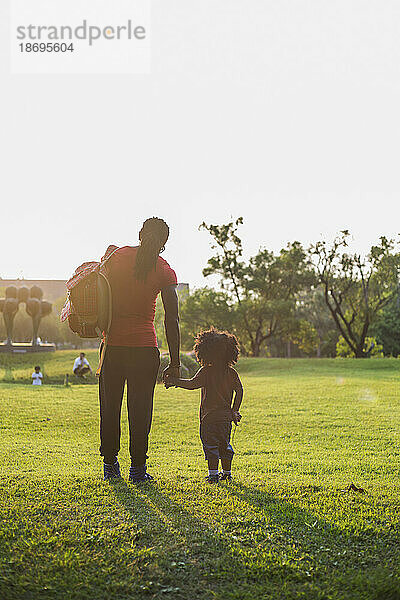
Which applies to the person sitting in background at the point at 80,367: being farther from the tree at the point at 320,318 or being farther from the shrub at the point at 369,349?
the tree at the point at 320,318

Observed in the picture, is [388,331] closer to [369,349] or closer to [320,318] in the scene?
[369,349]

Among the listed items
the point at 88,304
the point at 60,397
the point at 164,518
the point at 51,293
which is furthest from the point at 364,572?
the point at 51,293

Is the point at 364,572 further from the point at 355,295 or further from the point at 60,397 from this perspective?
the point at 355,295

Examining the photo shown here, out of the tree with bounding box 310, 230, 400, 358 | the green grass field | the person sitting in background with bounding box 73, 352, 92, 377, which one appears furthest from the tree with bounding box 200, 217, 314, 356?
the green grass field

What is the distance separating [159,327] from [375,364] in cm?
1907

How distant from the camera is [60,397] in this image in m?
14.9

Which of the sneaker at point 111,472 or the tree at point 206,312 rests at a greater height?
the tree at point 206,312

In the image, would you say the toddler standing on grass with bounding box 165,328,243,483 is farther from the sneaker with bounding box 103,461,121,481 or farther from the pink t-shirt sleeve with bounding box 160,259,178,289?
the sneaker with bounding box 103,461,121,481

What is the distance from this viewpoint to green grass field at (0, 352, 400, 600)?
3.23 m

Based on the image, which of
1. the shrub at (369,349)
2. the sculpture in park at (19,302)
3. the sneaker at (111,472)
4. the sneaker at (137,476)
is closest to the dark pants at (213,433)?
the sneaker at (137,476)

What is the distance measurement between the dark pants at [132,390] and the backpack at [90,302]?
24cm

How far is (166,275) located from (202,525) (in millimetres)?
2102

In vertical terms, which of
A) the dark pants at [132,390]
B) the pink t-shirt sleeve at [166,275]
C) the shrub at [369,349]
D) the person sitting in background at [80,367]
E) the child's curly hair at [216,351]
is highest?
the pink t-shirt sleeve at [166,275]

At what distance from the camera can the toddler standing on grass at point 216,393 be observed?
5445mm
